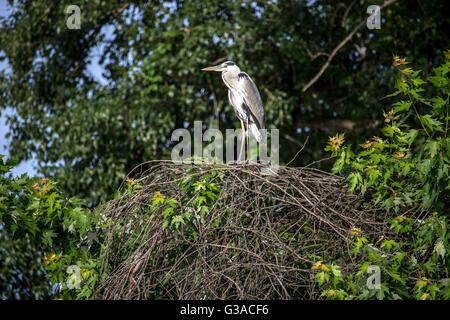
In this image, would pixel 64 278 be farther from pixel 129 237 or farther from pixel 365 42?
pixel 365 42

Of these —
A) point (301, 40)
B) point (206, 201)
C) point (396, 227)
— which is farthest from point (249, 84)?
point (301, 40)

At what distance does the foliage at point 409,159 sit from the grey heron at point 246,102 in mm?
1731

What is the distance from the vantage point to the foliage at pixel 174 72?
8438 millimetres

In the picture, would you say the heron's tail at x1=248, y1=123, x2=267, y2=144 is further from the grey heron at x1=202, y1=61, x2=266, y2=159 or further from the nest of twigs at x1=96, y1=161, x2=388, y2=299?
the nest of twigs at x1=96, y1=161, x2=388, y2=299

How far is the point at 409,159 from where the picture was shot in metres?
4.02

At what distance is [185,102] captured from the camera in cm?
839

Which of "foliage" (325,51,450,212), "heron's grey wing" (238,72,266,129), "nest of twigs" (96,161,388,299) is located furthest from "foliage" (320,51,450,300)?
"heron's grey wing" (238,72,266,129)

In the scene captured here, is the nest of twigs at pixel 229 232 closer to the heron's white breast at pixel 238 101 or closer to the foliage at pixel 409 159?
the foliage at pixel 409 159

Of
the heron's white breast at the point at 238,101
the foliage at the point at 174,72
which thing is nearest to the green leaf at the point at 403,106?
the heron's white breast at the point at 238,101

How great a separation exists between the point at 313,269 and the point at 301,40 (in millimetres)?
5758

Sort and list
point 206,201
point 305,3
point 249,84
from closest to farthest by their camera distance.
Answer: point 206,201, point 249,84, point 305,3

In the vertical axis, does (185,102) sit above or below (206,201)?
above

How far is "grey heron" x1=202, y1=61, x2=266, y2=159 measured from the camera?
5852mm
